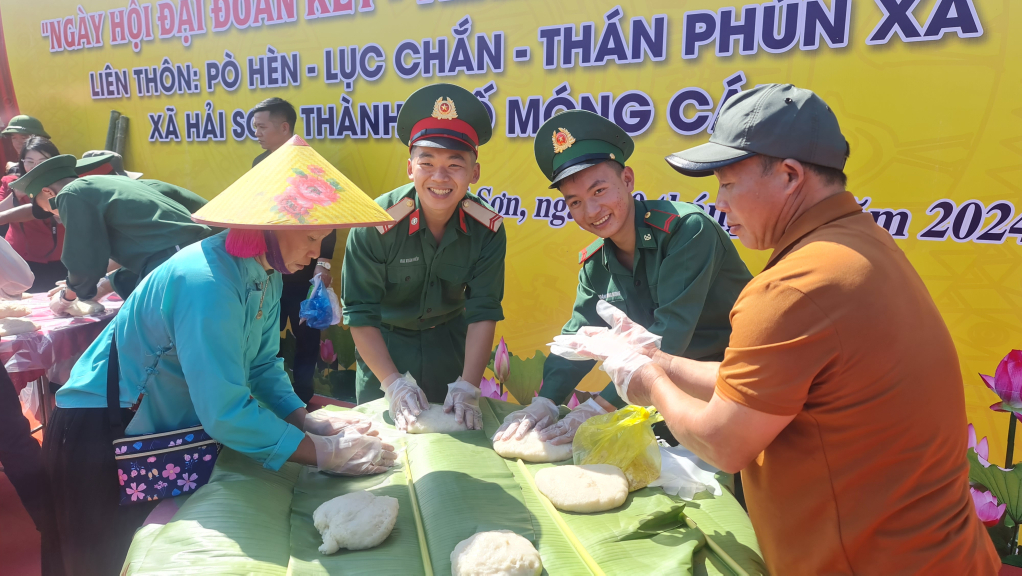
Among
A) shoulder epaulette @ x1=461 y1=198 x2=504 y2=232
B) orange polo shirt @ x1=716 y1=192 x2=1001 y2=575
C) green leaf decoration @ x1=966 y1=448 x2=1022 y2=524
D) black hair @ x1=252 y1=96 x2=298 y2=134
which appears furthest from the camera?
black hair @ x1=252 y1=96 x2=298 y2=134

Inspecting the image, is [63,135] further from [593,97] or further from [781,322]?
[781,322]

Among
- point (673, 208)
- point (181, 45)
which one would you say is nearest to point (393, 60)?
point (181, 45)

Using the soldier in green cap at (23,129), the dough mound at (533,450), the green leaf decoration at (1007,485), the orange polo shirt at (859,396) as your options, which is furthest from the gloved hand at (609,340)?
the soldier in green cap at (23,129)

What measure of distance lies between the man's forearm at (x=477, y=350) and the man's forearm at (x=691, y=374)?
1159 mm

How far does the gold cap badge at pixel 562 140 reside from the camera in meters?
2.38

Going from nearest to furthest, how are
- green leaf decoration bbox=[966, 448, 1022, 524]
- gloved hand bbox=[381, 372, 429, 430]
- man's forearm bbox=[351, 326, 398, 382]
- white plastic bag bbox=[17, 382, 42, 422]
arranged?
gloved hand bbox=[381, 372, 429, 430]
green leaf decoration bbox=[966, 448, 1022, 524]
man's forearm bbox=[351, 326, 398, 382]
white plastic bag bbox=[17, 382, 42, 422]

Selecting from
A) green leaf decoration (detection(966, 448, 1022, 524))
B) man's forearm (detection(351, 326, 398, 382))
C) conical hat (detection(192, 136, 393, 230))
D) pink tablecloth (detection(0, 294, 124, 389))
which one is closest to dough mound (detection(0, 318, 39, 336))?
pink tablecloth (detection(0, 294, 124, 389))

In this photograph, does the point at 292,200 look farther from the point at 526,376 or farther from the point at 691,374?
the point at 526,376

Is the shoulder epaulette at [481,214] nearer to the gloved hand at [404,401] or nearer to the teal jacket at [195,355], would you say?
the gloved hand at [404,401]

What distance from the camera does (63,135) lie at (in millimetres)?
6555

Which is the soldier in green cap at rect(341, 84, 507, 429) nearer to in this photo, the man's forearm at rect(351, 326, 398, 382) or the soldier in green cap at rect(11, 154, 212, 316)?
the man's forearm at rect(351, 326, 398, 382)

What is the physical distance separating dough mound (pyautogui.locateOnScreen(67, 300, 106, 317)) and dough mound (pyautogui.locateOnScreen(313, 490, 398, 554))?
118 inches

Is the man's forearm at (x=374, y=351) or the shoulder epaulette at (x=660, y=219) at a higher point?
the shoulder epaulette at (x=660, y=219)

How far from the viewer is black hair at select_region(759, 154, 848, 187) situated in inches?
51.1
